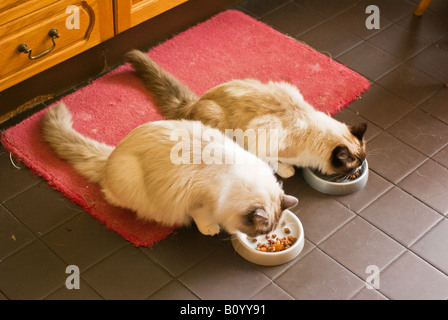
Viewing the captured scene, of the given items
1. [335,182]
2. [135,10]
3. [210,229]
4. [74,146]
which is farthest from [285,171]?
[135,10]

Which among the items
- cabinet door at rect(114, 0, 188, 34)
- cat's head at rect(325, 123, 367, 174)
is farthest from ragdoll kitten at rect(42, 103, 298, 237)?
cabinet door at rect(114, 0, 188, 34)

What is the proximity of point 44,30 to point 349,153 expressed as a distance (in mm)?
1522

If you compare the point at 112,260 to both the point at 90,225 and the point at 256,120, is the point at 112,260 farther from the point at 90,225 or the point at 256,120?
the point at 256,120

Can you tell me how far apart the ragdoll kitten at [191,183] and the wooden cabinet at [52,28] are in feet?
2.19

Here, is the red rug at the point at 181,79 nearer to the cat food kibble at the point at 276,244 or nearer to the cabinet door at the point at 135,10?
the cabinet door at the point at 135,10

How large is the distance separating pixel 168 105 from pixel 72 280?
102cm

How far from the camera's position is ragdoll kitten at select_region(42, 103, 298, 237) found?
2389 millimetres

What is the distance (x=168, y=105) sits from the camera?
306 centimetres

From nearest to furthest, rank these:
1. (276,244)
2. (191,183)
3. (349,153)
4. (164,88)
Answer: (191,183) → (276,244) → (349,153) → (164,88)

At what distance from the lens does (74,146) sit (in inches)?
109

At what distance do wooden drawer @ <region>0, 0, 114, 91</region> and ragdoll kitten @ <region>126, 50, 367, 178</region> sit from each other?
70cm

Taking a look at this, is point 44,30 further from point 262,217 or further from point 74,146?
point 262,217

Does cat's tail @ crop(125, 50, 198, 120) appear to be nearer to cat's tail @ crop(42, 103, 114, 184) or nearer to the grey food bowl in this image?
cat's tail @ crop(42, 103, 114, 184)

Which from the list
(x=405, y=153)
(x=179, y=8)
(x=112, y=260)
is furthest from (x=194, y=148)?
(x=179, y=8)
